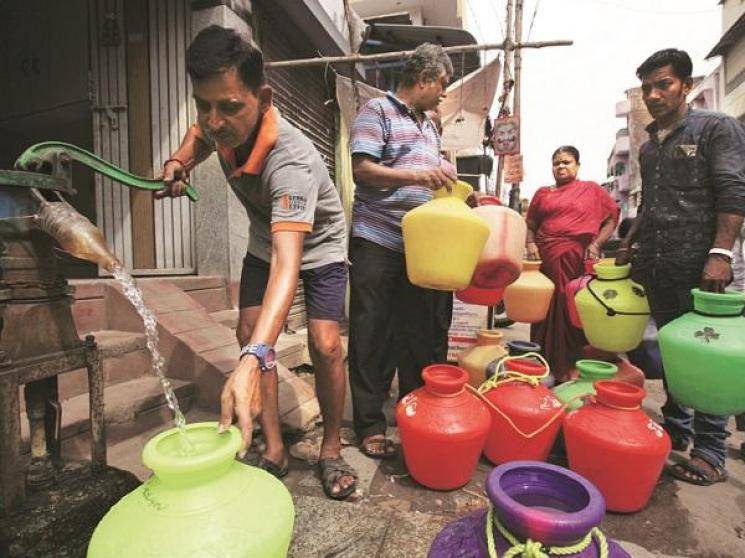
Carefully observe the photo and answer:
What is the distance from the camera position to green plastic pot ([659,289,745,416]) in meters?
1.99

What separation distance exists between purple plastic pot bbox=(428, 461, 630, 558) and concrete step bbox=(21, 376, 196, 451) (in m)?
2.05

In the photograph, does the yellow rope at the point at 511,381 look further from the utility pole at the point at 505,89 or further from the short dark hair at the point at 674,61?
the utility pole at the point at 505,89

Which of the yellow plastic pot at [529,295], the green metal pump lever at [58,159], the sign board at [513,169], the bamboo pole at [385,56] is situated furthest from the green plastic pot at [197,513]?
the sign board at [513,169]

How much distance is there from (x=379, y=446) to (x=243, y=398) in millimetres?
1632

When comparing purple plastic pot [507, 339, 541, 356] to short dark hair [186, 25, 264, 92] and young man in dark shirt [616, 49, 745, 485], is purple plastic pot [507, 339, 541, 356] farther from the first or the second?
short dark hair [186, 25, 264, 92]

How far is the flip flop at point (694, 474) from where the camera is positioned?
2.40 metres

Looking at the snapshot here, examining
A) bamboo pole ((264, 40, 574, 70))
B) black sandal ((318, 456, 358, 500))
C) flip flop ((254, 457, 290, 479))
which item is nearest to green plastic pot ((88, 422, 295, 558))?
black sandal ((318, 456, 358, 500))

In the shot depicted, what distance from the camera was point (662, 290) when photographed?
2633 millimetres

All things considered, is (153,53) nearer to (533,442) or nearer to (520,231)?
(520,231)

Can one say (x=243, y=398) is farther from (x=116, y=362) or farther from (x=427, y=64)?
(x=427, y=64)

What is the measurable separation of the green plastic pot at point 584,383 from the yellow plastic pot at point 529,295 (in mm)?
940

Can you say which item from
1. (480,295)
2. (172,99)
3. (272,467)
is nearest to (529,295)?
(480,295)

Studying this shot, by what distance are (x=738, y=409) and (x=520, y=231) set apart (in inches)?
52.7

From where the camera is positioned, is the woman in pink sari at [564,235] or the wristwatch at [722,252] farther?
the woman in pink sari at [564,235]
